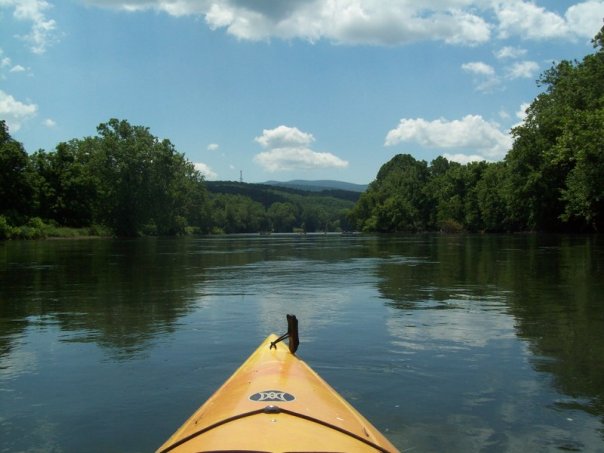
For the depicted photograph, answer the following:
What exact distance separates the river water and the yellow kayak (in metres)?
1.16

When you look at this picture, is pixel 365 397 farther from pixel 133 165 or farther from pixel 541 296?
pixel 133 165

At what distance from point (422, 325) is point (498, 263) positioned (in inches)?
631

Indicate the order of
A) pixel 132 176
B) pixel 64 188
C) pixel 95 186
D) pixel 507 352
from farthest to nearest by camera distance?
pixel 132 176 → pixel 95 186 → pixel 64 188 → pixel 507 352

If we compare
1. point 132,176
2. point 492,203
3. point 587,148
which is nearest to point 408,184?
point 492,203

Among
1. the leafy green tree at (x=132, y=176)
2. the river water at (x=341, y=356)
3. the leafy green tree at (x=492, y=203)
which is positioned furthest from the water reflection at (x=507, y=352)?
the leafy green tree at (x=132, y=176)

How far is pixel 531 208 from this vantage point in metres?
71.8

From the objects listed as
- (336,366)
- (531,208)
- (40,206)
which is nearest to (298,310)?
(336,366)

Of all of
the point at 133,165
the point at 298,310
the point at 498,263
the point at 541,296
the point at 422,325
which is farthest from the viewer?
the point at 133,165

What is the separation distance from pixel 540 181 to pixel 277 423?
68.5m

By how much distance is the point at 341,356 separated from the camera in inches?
353

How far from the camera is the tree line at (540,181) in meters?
45.1

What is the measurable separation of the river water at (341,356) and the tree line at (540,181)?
30690 mm

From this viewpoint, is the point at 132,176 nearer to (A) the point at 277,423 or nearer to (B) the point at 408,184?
(B) the point at 408,184

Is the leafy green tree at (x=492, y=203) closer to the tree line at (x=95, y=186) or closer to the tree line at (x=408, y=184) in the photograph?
the tree line at (x=408, y=184)
